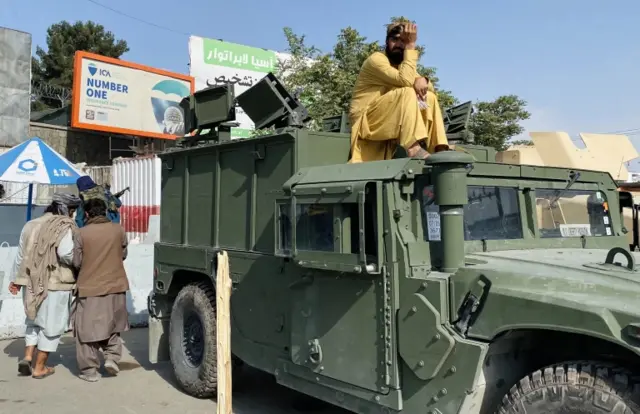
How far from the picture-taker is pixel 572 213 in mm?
4492

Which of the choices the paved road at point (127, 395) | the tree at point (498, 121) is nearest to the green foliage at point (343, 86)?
the tree at point (498, 121)

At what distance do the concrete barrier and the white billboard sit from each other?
11644mm

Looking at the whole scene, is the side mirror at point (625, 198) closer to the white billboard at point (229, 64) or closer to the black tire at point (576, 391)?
the black tire at point (576, 391)

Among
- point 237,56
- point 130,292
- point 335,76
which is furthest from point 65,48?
point 130,292

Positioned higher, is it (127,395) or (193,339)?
(193,339)

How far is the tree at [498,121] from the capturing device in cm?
1588

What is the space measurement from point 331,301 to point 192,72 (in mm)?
18745

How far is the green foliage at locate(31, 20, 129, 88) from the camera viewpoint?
35312mm

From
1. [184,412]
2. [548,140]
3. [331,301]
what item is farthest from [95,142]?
[331,301]

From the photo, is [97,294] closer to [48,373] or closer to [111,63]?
[48,373]

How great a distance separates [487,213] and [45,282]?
4763mm

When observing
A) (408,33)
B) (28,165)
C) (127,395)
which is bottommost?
(127,395)

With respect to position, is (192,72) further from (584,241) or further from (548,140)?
(584,241)

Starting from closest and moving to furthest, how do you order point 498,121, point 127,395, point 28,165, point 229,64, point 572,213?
point 572,213 < point 127,395 < point 28,165 < point 498,121 < point 229,64
